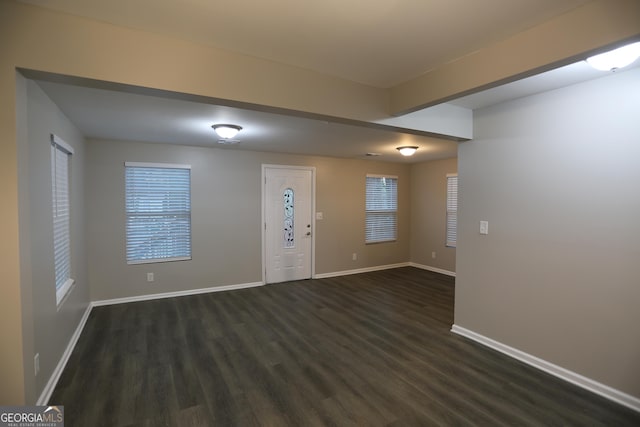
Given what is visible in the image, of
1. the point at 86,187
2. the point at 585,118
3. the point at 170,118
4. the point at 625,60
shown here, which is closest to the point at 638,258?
the point at 585,118

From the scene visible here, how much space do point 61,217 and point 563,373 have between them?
4811mm

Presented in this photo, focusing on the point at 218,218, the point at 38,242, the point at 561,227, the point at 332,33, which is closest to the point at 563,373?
the point at 561,227

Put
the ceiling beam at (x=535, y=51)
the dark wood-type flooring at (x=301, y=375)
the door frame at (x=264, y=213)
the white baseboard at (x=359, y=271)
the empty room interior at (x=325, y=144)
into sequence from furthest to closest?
the white baseboard at (x=359, y=271), the door frame at (x=264, y=213), the dark wood-type flooring at (x=301, y=375), the empty room interior at (x=325, y=144), the ceiling beam at (x=535, y=51)

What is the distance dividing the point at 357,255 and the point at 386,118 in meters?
4.22

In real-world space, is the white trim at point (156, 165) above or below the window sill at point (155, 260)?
above

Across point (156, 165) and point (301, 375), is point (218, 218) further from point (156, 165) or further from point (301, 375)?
point (301, 375)

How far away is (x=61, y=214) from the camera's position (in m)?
3.02

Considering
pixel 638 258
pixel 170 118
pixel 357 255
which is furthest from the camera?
pixel 357 255

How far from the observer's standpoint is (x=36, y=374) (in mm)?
2057

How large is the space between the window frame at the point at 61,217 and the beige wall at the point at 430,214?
20.0 ft

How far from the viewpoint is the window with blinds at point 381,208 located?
6734mm

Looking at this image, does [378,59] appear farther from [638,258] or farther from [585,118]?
[638,258]

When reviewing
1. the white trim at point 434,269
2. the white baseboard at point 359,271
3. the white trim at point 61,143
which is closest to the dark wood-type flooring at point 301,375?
the white baseboard at point 359,271

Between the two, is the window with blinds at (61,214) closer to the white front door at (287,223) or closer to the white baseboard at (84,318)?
the white baseboard at (84,318)
